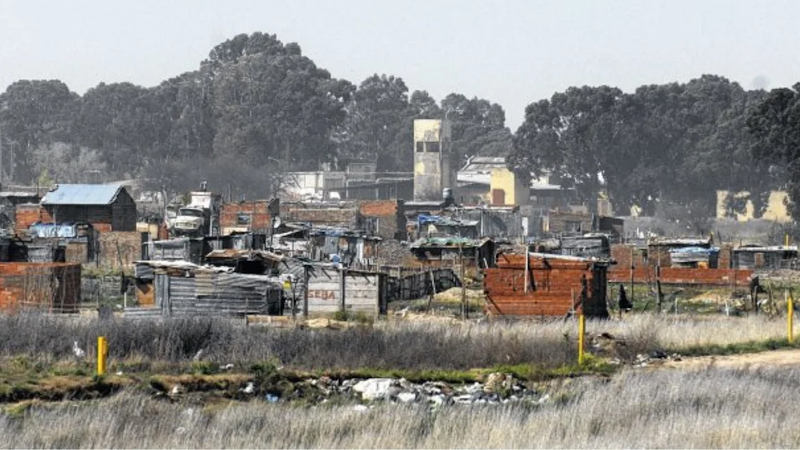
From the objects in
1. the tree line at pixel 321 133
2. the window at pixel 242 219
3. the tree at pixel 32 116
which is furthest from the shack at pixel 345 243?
the tree at pixel 32 116

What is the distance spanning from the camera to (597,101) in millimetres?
124438

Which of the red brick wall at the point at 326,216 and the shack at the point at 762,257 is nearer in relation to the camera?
the shack at the point at 762,257

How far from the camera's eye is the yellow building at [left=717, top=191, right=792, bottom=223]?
11868 cm

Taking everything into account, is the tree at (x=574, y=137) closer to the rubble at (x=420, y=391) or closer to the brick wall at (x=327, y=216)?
the brick wall at (x=327, y=216)

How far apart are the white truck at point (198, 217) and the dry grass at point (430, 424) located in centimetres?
4548

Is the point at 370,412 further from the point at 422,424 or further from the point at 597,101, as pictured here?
the point at 597,101

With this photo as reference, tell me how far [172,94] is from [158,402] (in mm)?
131783

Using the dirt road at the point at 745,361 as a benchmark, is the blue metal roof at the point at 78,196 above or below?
above

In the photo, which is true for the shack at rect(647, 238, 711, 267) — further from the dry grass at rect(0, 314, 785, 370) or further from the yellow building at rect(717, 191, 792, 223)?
the yellow building at rect(717, 191, 792, 223)

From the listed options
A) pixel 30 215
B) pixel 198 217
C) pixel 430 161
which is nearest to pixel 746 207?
pixel 430 161

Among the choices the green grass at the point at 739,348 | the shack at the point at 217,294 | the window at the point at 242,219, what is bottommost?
the green grass at the point at 739,348

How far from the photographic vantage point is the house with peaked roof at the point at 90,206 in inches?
2913

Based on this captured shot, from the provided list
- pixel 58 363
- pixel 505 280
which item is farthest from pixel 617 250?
pixel 58 363

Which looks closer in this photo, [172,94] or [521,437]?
[521,437]
